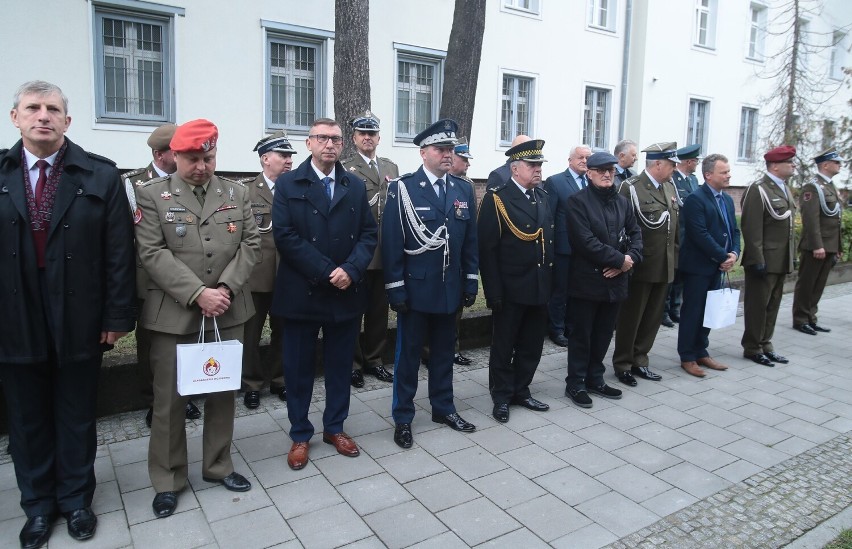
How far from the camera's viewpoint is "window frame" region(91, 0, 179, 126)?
10336 mm

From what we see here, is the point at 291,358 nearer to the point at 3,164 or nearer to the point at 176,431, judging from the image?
the point at 176,431

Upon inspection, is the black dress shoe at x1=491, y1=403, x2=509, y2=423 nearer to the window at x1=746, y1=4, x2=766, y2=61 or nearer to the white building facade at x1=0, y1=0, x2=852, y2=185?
the white building facade at x1=0, y1=0, x2=852, y2=185

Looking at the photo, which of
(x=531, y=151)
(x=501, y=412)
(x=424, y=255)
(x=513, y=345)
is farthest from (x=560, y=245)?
(x=424, y=255)

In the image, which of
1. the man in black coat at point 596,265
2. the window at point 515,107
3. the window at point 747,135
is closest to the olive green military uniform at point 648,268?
the man in black coat at point 596,265

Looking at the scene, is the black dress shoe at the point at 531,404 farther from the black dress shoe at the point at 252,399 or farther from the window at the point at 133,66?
the window at the point at 133,66

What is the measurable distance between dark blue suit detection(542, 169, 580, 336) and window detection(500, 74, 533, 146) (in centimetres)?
855

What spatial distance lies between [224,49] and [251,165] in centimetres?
204

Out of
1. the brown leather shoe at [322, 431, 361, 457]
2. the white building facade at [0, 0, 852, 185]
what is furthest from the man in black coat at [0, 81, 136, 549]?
the white building facade at [0, 0, 852, 185]

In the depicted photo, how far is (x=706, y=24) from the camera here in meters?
19.5

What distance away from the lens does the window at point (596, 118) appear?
56.8 ft

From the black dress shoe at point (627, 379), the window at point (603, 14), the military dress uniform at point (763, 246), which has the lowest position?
the black dress shoe at point (627, 379)

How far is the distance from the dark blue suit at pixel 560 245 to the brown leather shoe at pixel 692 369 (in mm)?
1230

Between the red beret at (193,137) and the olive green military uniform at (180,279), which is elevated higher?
the red beret at (193,137)

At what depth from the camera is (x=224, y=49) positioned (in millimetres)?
11273
